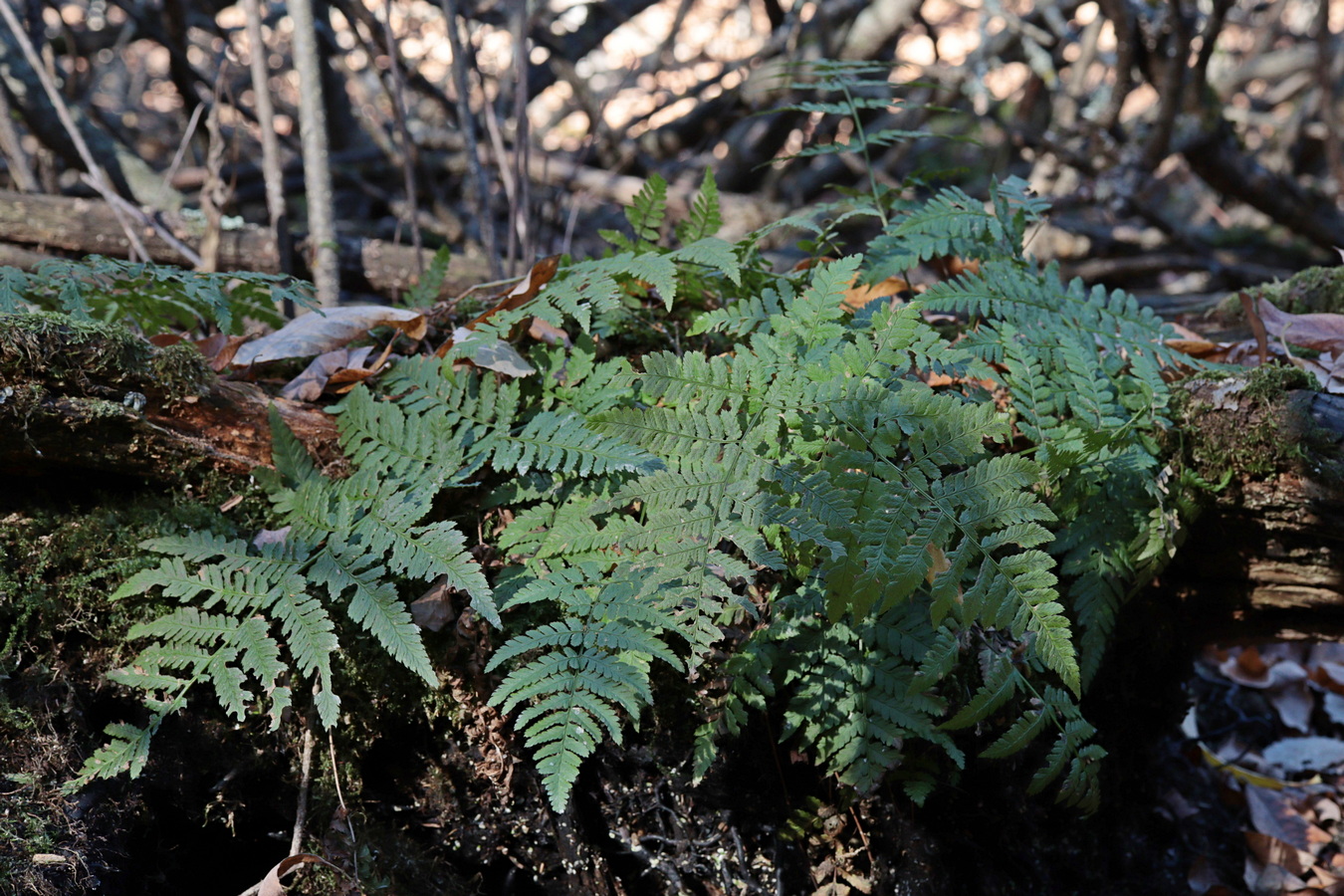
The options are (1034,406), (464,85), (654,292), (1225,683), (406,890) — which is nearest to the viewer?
(406,890)

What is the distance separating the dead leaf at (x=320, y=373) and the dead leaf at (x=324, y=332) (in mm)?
48

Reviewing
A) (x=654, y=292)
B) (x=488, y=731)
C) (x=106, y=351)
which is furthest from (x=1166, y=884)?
(x=106, y=351)

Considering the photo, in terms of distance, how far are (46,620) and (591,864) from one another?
1.36 meters

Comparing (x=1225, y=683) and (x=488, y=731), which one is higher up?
(x=488, y=731)

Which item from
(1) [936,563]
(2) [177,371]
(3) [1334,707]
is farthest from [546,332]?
(3) [1334,707]

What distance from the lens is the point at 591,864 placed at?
Answer: 202 cm

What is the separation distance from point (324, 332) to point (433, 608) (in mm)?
900

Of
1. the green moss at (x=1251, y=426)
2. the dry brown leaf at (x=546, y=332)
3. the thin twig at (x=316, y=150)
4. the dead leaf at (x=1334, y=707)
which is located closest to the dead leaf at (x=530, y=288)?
the dry brown leaf at (x=546, y=332)

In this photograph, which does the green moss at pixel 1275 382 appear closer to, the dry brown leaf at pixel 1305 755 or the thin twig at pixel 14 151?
the dry brown leaf at pixel 1305 755

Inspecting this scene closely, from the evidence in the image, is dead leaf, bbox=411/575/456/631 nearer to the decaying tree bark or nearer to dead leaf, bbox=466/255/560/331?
the decaying tree bark

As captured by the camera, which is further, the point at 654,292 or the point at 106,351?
the point at 654,292

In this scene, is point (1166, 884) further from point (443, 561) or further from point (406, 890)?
point (443, 561)

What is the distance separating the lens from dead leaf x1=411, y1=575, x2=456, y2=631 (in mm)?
1991

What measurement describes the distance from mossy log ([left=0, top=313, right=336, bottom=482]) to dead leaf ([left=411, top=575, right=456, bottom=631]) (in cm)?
51
